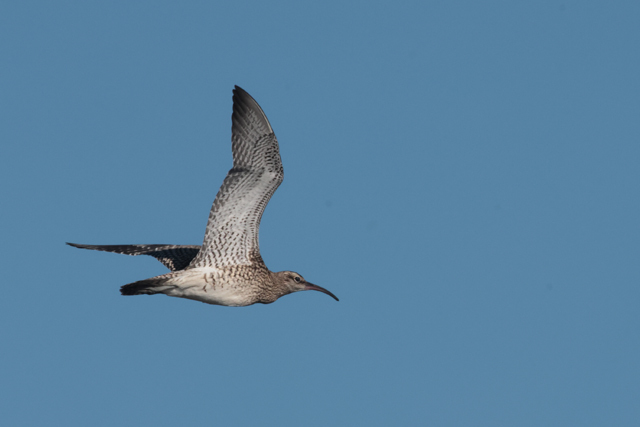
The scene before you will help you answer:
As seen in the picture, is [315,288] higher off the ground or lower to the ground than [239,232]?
lower

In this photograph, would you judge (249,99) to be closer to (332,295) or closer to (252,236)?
(252,236)

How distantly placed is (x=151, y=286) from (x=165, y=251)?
3.40 meters

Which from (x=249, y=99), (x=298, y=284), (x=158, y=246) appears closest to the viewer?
(x=249, y=99)

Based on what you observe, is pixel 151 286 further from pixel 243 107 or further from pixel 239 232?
pixel 243 107

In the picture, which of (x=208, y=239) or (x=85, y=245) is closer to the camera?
(x=208, y=239)

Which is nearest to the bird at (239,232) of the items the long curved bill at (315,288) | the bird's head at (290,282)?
the bird's head at (290,282)

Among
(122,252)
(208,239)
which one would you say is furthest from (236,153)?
(122,252)

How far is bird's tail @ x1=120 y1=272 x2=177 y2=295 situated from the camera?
60.7 ft

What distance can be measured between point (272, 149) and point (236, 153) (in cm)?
74

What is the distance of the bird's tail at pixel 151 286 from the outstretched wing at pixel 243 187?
0.82 metres

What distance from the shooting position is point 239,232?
63.9 feet

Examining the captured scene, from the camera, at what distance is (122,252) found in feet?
71.1

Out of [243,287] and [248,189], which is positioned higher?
[248,189]

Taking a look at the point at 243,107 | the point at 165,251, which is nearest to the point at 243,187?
the point at 243,107
